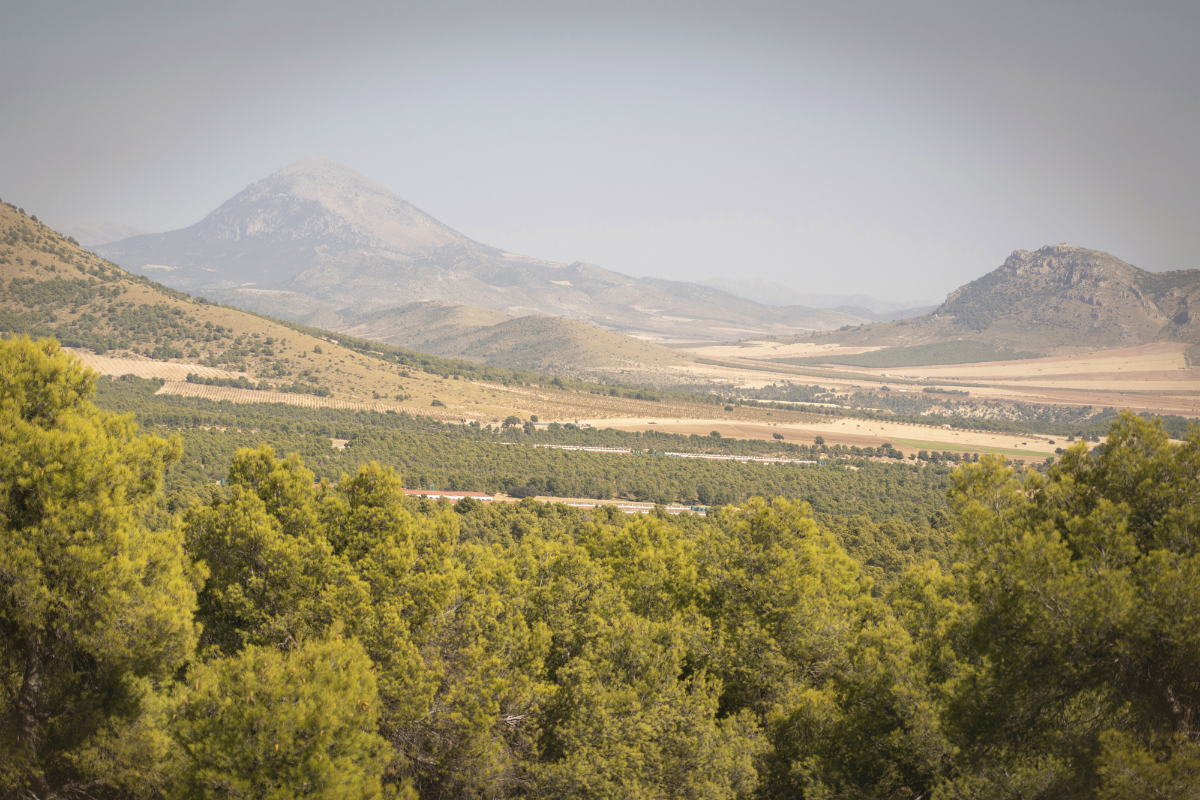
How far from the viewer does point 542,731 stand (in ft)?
71.8

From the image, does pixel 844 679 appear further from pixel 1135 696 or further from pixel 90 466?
pixel 90 466

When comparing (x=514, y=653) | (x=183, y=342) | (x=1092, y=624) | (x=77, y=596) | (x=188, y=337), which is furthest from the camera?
(x=188, y=337)

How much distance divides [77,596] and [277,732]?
523cm

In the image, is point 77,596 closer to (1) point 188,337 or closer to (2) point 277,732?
(2) point 277,732

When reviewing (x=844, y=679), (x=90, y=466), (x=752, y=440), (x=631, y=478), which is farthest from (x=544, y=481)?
(x=90, y=466)

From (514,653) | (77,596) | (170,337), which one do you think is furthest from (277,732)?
(170,337)

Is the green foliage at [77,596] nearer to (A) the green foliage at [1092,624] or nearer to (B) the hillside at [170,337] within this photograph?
(A) the green foliage at [1092,624]

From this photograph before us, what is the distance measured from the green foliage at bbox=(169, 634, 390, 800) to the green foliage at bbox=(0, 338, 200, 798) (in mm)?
2155

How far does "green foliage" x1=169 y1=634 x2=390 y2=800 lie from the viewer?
14609 mm

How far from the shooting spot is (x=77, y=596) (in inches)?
626

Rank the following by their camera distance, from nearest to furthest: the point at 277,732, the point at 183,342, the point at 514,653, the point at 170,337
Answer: the point at 277,732, the point at 514,653, the point at 170,337, the point at 183,342

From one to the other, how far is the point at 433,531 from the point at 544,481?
83.6m

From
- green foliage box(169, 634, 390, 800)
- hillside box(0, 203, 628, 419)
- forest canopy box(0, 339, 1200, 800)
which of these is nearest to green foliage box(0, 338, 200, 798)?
forest canopy box(0, 339, 1200, 800)

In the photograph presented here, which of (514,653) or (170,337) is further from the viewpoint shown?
(170,337)
